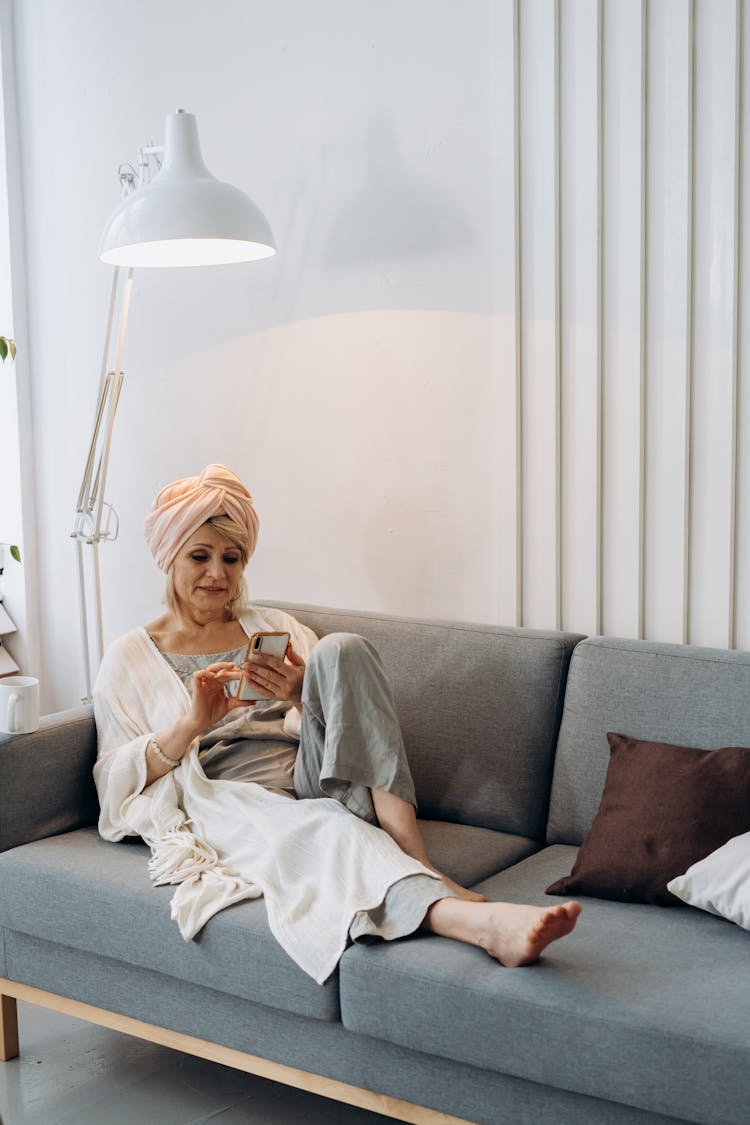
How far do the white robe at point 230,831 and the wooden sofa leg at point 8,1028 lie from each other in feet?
1.27

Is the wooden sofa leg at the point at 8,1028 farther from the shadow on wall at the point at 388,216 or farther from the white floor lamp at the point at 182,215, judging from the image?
the shadow on wall at the point at 388,216

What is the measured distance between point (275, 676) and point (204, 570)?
355 mm

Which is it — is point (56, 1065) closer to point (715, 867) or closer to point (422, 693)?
point (422, 693)

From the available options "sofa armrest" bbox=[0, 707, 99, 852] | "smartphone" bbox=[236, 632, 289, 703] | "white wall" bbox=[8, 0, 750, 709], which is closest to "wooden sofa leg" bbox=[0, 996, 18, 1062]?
"sofa armrest" bbox=[0, 707, 99, 852]

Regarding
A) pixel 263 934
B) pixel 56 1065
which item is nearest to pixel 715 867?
pixel 263 934

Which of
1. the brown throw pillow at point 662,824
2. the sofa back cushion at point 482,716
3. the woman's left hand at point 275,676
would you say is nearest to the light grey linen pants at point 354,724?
the woman's left hand at point 275,676

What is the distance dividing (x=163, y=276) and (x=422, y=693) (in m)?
1.47

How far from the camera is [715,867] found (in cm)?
199

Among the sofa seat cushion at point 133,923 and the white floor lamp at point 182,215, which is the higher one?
the white floor lamp at point 182,215

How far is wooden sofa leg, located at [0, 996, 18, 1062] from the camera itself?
2.44 m

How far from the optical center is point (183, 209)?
2.47 meters

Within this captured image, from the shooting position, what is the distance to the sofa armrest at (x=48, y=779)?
8.02 ft

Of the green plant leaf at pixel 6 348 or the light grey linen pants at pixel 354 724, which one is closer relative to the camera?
the light grey linen pants at pixel 354 724

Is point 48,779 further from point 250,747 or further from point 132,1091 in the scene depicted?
point 132,1091
